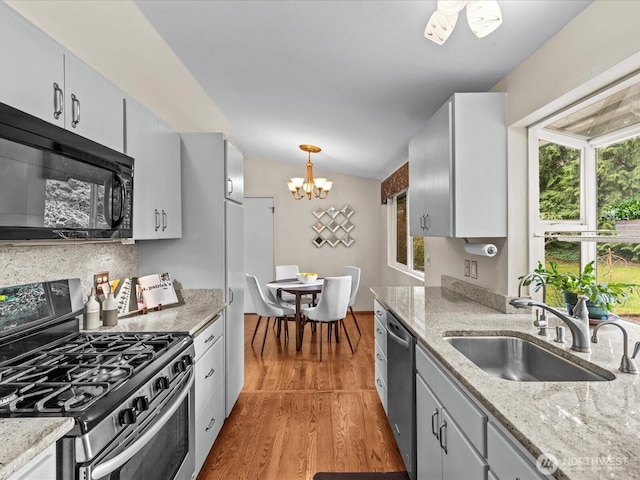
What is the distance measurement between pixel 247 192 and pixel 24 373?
198 inches

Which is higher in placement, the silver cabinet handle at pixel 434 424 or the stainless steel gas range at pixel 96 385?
the stainless steel gas range at pixel 96 385

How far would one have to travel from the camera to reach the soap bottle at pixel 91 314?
1912 mm

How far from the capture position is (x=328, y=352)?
4219mm

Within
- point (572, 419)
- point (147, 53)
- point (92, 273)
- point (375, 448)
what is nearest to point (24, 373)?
point (92, 273)

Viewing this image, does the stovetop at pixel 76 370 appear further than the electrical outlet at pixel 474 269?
No

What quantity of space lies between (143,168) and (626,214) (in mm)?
2363

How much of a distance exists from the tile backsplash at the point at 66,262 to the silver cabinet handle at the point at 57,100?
61 cm

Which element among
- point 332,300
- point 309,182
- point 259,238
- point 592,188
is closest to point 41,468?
point 592,188

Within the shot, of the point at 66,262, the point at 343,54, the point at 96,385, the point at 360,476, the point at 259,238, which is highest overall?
the point at 343,54

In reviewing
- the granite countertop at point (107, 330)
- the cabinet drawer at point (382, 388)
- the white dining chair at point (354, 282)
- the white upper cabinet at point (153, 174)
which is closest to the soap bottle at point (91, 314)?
the granite countertop at point (107, 330)

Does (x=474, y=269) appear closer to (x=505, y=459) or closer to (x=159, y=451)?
(x=505, y=459)

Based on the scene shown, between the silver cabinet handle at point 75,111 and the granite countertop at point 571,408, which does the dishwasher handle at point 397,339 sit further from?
the silver cabinet handle at point 75,111

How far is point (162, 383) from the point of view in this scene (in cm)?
145

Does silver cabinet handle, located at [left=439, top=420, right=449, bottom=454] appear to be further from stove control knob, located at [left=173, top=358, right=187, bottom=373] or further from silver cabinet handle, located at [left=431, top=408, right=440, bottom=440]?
stove control knob, located at [left=173, top=358, right=187, bottom=373]
